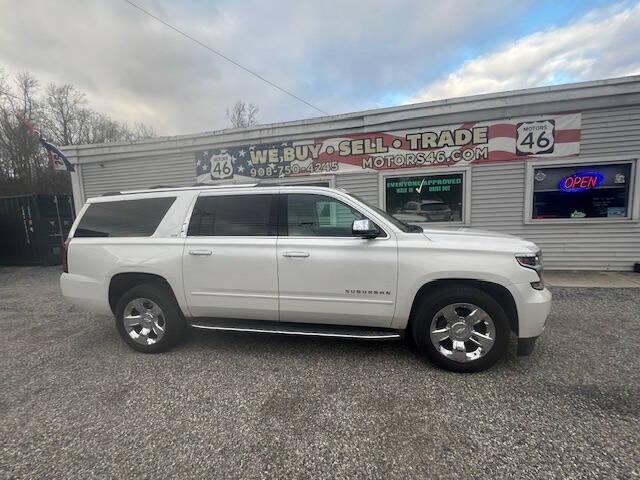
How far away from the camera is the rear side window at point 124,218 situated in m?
3.79

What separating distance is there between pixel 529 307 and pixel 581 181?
19.0 ft

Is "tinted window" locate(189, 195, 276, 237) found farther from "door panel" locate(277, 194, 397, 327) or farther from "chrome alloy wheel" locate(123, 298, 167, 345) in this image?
"chrome alloy wheel" locate(123, 298, 167, 345)

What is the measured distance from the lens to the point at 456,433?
7.60ft

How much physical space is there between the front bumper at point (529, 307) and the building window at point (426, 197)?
4996 mm

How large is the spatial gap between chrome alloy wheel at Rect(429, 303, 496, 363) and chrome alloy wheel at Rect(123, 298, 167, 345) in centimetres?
301

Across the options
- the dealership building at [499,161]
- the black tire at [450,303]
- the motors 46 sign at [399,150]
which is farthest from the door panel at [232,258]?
the motors 46 sign at [399,150]

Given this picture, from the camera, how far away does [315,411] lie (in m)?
2.60

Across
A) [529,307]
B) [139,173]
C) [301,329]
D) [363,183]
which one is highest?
[139,173]

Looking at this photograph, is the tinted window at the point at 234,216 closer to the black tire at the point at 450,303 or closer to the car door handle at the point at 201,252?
the car door handle at the point at 201,252

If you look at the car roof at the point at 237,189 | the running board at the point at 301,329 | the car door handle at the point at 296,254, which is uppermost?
the car roof at the point at 237,189

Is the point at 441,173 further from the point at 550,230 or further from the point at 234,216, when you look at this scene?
the point at 234,216

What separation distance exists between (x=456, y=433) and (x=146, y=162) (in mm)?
10275

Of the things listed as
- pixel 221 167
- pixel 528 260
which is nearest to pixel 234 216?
pixel 528 260

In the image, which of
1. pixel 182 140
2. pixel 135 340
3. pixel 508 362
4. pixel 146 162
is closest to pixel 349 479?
pixel 508 362
